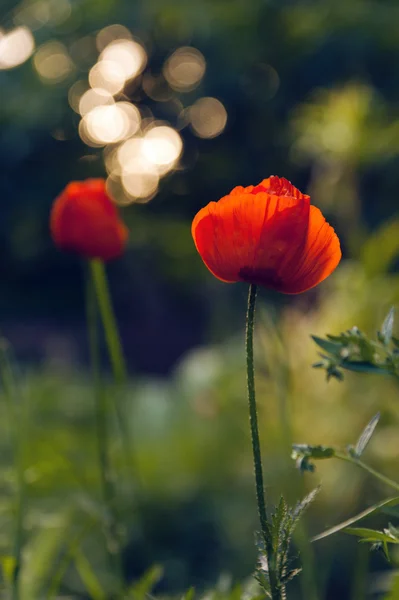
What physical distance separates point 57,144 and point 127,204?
795mm

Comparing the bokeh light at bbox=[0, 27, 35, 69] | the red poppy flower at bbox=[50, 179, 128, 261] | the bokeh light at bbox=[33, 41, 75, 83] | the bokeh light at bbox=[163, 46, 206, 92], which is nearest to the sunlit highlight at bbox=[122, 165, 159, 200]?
the bokeh light at bbox=[163, 46, 206, 92]

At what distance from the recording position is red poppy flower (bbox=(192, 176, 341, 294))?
0.44 metres

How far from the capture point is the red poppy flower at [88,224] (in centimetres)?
82

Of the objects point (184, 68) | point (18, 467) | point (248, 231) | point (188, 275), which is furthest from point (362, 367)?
point (184, 68)

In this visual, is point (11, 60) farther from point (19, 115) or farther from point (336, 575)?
point (336, 575)

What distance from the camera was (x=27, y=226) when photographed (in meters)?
6.48

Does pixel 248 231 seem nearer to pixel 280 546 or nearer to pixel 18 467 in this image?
pixel 280 546

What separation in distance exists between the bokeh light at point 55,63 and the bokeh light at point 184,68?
0.81 metres

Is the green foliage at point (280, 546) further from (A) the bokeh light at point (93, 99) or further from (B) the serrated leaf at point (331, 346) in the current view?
(A) the bokeh light at point (93, 99)

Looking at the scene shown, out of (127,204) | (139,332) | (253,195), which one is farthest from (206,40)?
(253,195)

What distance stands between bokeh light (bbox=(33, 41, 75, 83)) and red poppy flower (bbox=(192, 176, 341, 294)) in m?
5.31

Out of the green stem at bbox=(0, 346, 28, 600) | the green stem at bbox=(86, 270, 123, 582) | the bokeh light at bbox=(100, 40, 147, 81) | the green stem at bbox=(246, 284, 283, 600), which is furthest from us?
the bokeh light at bbox=(100, 40, 147, 81)

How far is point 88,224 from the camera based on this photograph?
813mm

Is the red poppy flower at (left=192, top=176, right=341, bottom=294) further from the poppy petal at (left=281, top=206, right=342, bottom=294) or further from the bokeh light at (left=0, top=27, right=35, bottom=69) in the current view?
the bokeh light at (left=0, top=27, right=35, bottom=69)
